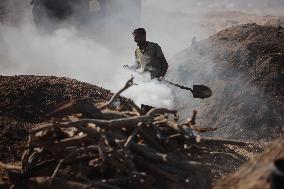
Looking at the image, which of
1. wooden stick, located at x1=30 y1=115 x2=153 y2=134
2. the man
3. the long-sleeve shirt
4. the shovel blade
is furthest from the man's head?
wooden stick, located at x1=30 y1=115 x2=153 y2=134

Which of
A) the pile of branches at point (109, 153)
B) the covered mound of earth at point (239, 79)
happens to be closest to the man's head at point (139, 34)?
the covered mound of earth at point (239, 79)

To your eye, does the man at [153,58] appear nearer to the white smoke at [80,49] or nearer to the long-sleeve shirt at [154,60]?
the long-sleeve shirt at [154,60]

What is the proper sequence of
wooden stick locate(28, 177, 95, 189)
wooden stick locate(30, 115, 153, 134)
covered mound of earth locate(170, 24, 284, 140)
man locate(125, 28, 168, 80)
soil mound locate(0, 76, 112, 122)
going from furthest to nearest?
covered mound of earth locate(170, 24, 284, 140) → man locate(125, 28, 168, 80) → soil mound locate(0, 76, 112, 122) → wooden stick locate(30, 115, 153, 134) → wooden stick locate(28, 177, 95, 189)

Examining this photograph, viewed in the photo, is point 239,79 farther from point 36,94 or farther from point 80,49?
point 80,49

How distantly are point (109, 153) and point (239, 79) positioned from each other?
18.8 ft

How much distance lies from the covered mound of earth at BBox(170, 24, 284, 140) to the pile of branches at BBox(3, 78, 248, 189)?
4140 millimetres

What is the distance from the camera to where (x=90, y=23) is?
16828 millimetres

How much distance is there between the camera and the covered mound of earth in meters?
7.97

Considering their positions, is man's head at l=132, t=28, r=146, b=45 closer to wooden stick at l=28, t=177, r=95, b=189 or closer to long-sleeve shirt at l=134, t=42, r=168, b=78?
long-sleeve shirt at l=134, t=42, r=168, b=78

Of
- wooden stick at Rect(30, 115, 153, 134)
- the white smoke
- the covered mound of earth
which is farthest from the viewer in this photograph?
the white smoke

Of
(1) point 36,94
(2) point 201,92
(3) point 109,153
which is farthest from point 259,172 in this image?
(1) point 36,94

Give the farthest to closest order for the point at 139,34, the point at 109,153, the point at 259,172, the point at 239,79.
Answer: the point at 239,79, the point at 139,34, the point at 109,153, the point at 259,172

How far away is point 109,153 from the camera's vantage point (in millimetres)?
3533

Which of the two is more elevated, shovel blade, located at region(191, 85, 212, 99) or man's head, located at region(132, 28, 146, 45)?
man's head, located at region(132, 28, 146, 45)
